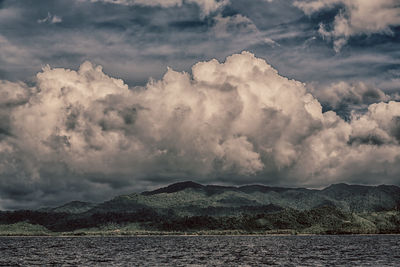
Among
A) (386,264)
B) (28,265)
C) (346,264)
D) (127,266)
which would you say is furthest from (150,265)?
(386,264)

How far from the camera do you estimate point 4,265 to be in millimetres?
162375

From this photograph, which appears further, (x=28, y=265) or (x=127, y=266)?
(x=28, y=265)

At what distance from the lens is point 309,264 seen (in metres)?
152

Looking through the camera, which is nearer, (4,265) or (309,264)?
(309,264)

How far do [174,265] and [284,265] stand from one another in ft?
111

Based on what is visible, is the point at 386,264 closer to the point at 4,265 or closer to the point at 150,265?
the point at 150,265

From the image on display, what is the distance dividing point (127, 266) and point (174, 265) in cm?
1440

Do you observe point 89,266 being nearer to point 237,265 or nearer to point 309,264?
point 237,265

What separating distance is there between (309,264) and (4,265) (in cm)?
9999

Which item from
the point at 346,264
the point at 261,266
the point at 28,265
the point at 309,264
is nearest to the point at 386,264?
the point at 346,264

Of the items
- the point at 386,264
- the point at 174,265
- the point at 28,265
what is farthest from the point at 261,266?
the point at 28,265

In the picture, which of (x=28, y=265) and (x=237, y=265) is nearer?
(x=237, y=265)

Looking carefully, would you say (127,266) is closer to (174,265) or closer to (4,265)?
(174,265)

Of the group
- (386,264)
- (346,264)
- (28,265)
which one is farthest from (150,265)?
(386,264)
